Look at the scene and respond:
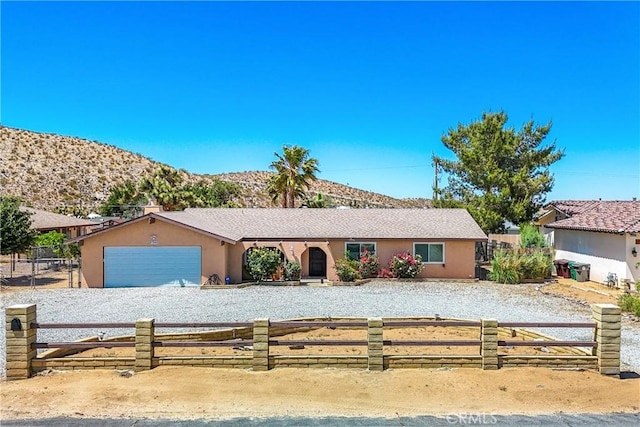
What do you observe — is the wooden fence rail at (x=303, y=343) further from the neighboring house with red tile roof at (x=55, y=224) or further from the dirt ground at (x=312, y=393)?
the neighboring house with red tile roof at (x=55, y=224)

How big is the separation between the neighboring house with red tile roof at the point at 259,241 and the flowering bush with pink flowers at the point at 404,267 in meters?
0.76

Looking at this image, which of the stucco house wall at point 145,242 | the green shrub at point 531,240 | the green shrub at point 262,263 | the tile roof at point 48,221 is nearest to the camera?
the stucco house wall at point 145,242

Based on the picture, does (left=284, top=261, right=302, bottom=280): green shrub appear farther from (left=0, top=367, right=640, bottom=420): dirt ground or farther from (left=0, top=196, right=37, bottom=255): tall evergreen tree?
(left=0, top=367, right=640, bottom=420): dirt ground

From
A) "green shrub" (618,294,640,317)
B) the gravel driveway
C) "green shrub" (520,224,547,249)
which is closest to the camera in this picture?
the gravel driveway

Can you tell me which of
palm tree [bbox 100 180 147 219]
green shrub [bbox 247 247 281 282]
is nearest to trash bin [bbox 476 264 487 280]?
green shrub [bbox 247 247 281 282]

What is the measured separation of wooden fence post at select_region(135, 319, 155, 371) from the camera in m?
9.31

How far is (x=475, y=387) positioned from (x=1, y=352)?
10.4 m

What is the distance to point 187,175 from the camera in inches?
3253

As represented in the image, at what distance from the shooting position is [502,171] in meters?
35.4

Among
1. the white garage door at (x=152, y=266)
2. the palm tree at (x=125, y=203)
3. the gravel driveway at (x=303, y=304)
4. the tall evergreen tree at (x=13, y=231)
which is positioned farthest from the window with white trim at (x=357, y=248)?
the palm tree at (x=125, y=203)

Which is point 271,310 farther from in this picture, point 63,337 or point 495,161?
point 495,161

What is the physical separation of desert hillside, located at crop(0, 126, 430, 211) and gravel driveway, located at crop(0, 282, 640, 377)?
42.6m

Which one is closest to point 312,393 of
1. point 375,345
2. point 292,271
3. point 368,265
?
point 375,345

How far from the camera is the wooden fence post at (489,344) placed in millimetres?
9375
